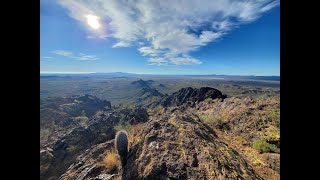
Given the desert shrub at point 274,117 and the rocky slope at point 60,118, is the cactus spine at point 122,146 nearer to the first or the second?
the desert shrub at point 274,117

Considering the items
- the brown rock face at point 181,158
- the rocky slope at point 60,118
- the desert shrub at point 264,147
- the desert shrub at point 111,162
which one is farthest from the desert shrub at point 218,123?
the rocky slope at point 60,118

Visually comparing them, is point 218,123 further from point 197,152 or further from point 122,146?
point 122,146

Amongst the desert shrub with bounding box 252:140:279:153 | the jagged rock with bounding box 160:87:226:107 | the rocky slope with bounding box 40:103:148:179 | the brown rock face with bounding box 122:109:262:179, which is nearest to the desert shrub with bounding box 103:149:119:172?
the brown rock face with bounding box 122:109:262:179

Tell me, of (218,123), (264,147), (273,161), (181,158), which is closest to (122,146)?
(181,158)

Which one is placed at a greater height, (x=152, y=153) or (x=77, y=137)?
(x=152, y=153)

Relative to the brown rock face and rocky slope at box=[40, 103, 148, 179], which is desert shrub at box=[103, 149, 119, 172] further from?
rocky slope at box=[40, 103, 148, 179]
